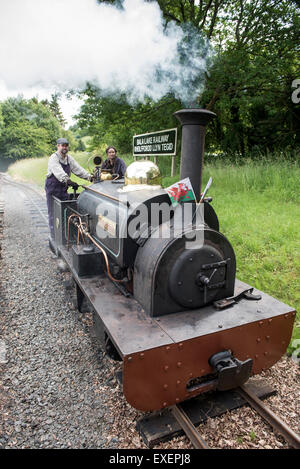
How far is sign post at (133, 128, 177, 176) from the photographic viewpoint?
690cm

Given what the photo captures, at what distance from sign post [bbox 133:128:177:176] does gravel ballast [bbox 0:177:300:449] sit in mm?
4023

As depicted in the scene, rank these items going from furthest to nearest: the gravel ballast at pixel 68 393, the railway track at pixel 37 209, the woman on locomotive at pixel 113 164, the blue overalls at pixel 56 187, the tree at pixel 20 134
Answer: the tree at pixel 20 134 → the railway track at pixel 37 209 → the woman on locomotive at pixel 113 164 → the blue overalls at pixel 56 187 → the gravel ballast at pixel 68 393

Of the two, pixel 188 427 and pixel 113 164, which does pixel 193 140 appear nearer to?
pixel 188 427

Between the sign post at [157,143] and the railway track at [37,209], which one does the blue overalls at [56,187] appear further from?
the sign post at [157,143]

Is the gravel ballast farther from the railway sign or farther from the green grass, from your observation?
the railway sign

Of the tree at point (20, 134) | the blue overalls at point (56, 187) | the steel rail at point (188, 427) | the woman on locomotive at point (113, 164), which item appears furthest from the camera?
the tree at point (20, 134)

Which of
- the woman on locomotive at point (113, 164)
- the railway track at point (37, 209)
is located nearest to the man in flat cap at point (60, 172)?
the woman on locomotive at point (113, 164)

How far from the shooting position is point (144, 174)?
3.47 metres

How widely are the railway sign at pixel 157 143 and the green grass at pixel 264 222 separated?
1.57 m

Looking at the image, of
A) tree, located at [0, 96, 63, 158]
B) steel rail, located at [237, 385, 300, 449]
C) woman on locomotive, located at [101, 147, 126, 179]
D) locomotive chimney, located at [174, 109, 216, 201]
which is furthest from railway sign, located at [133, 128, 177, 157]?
tree, located at [0, 96, 63, 158]

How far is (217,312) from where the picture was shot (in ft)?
8.86

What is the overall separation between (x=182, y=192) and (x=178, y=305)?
Answer: 966 mm

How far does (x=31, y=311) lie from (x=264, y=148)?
10.5 m

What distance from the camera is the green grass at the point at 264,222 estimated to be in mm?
4234
